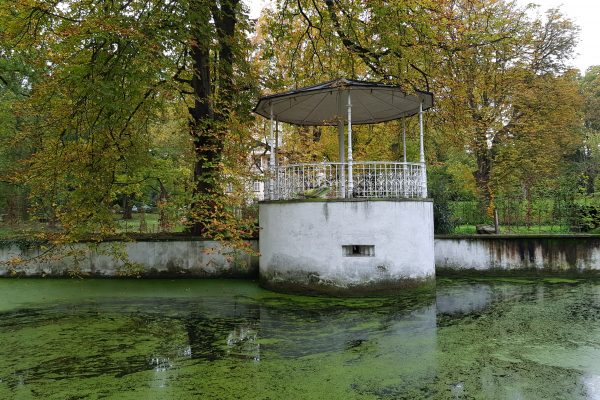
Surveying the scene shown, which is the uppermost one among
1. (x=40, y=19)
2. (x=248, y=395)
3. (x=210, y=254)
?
(x=40, y=19)

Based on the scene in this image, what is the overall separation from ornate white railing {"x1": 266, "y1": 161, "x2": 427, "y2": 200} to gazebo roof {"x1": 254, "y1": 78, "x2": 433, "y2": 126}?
1427 mm

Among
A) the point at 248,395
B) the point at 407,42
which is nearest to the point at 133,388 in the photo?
the point at 248,395

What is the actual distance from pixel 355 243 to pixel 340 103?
363 cm

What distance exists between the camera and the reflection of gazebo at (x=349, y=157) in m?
9.09

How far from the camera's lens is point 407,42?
9.92 m

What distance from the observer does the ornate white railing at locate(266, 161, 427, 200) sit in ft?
31.1

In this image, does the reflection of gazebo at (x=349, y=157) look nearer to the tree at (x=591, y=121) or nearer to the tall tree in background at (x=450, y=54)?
the tall tree in background at (x=450, y=54)

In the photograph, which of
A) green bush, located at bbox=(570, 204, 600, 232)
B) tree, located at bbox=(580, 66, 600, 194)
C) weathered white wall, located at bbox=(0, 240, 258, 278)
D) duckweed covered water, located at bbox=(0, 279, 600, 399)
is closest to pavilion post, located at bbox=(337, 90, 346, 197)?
duckweed covered water, located at bbox=(0, 279, 600, 399)

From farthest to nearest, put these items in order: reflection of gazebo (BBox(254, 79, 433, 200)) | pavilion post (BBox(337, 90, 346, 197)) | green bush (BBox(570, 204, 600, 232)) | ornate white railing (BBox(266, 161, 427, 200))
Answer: green bush (BBox(570, 204, 600, 232))
ornate white railing (BBox(266, 161, 427, 200))
pavilion post (BBox(337, 90, 346, 197))
reflection of gazebo (BBox(254, 79, 433, 200))

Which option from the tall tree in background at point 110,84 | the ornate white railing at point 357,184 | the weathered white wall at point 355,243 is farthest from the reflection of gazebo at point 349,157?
the tall tree in background at point 110,84

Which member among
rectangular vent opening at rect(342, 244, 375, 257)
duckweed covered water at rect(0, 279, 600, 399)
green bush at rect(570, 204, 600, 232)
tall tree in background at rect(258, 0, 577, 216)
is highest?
tall tree in background at rect(258, 0, 577, 216)

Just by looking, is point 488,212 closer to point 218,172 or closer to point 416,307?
point 416,307

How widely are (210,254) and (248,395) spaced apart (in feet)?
23.9

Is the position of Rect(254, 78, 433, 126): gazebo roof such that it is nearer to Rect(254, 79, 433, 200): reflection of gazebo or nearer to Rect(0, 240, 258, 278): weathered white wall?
Rect(254, 79, 433, 200): reflection of gazebo
